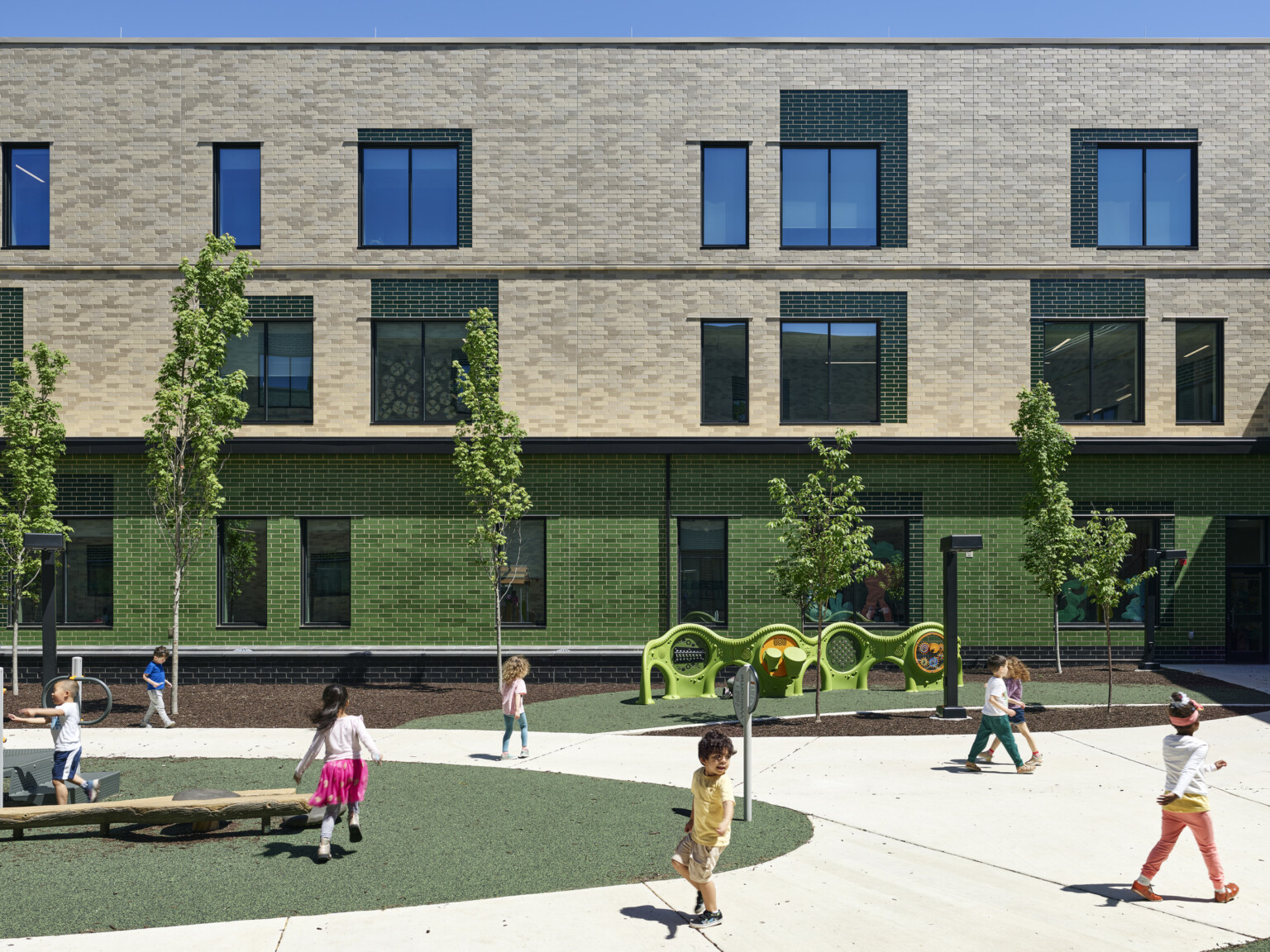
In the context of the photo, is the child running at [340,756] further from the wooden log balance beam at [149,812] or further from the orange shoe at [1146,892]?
the orange shoe at [1146,892]

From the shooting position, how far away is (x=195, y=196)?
22.0 metres

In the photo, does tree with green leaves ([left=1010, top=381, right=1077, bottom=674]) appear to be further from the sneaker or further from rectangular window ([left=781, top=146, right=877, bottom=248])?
the sneaker

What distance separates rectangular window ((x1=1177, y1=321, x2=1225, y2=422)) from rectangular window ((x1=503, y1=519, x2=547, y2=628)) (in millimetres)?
14483

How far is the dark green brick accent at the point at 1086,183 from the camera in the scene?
22.2 metres

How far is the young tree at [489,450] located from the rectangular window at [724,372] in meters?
4.68

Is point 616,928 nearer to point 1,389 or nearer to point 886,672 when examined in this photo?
point 886,672

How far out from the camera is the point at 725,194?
73.4 ft

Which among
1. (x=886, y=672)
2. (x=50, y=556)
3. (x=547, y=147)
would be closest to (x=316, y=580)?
(x=50, y=556)

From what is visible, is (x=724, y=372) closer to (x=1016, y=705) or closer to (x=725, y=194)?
(x=725, y=194)

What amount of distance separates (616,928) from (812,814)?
3630mm

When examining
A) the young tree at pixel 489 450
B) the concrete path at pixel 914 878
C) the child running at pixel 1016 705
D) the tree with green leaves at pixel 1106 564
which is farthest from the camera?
the young tree at pixel 489 450

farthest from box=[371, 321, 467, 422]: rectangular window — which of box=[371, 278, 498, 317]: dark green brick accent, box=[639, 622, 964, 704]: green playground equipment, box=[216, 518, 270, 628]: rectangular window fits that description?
box=[639, 622, 964, 704]: green playground equipment

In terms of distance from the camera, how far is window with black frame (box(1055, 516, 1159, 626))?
72.1ft

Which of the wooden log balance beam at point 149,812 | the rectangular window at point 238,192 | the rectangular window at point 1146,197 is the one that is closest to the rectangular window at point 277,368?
the rectangular window at point 238,192
